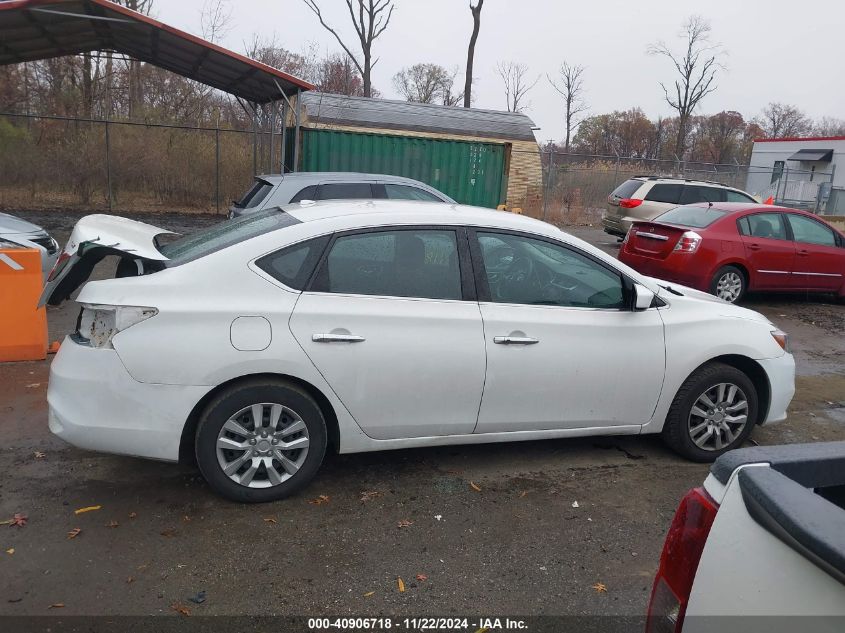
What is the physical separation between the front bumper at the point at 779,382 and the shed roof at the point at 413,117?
14.3 meters

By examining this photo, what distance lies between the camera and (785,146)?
127ft

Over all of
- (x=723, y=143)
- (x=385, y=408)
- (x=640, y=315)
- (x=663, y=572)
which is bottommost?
(x=385, y=408)

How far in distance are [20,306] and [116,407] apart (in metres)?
3.22

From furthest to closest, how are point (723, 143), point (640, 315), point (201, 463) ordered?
point (723, 143) < point (640, 315) < point (201, 463)

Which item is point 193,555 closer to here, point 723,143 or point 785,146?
point 785,146

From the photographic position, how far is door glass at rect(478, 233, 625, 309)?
4.14 metres

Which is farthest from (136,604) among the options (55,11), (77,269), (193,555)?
(55,11)

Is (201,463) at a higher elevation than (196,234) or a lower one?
lower

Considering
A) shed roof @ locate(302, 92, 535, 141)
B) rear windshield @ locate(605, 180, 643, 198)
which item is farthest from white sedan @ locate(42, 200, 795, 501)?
shed roof @ locate(302, 92, 535, 141)

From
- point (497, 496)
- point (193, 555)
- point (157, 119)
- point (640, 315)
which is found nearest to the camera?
point (193, 555)

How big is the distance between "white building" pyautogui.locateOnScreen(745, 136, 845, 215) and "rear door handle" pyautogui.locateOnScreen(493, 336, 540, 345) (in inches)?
1099

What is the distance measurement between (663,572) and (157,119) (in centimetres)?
2291

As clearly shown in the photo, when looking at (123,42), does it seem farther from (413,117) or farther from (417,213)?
(417,213)

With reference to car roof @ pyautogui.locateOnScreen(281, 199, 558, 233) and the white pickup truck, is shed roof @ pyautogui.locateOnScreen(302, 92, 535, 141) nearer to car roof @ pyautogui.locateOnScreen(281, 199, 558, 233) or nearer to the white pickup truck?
car roof @ pyautogui.locateOnScreen(281, 199, 558, 233)
